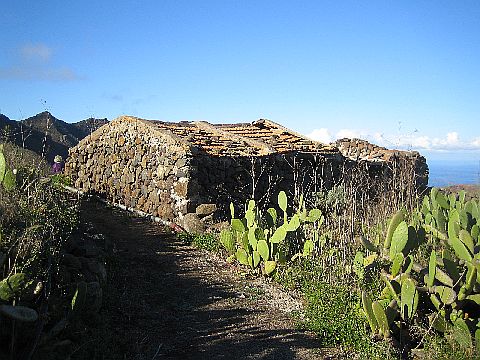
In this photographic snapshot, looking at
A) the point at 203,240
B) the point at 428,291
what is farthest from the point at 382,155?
the point at 428,291

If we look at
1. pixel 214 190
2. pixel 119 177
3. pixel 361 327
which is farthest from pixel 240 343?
pixel 119 177

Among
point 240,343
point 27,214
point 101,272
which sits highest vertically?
point 27,214

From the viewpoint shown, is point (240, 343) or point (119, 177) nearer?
point (240, 343)

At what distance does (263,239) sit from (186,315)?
1.76m

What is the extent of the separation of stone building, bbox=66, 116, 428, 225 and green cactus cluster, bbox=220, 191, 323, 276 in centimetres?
119

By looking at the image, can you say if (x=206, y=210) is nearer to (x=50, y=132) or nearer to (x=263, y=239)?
(x=263, y=239)

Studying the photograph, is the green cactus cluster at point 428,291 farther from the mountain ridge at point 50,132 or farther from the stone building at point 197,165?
the mountain ridge at point 50,132

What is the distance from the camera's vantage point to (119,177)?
11008 mm

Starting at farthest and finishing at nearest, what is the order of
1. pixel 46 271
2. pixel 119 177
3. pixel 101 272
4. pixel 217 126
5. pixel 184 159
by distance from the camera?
1. pixel 217 126
2. pixel 119 177
3. pixel 184 159
4. pixel 101 272
5. pixel 46 271

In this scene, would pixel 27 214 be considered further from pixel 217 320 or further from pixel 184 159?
pixel 184 159

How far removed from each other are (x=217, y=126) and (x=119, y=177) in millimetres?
2715

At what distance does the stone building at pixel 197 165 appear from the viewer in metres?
9.05

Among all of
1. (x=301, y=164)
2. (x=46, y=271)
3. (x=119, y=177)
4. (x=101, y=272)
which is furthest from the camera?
(x=119, y=177)

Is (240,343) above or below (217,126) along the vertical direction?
below
